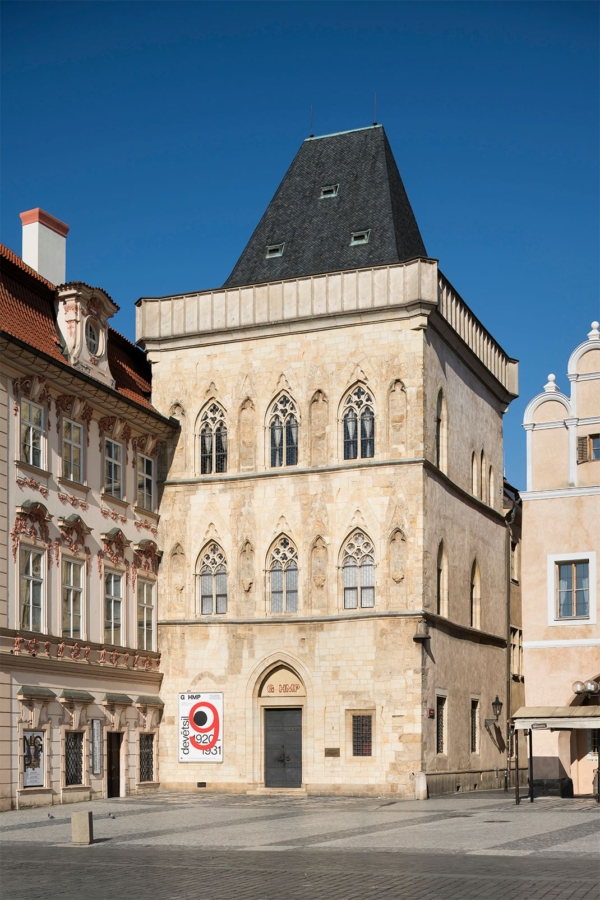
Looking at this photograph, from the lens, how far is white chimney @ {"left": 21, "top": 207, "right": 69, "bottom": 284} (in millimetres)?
36969

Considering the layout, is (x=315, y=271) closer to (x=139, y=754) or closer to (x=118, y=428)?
(x=118, y=428)

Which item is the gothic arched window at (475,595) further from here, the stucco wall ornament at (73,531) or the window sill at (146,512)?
the stucco wall ornament at (73,531)

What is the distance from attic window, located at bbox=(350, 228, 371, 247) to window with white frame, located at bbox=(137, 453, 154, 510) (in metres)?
8.92

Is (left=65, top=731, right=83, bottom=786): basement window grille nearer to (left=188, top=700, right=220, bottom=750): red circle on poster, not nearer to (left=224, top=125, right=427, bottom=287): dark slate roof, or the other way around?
(left=188, top=700, right=220, bottom=750): red circle on poster

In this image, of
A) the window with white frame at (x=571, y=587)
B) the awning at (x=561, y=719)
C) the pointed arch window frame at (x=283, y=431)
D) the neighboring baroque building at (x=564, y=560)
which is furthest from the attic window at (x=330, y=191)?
the awning at (x=561, y=719)

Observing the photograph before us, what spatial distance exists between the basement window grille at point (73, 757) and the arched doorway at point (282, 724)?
19.0 feet

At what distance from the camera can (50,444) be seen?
100 ft

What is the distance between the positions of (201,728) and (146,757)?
5.44ft

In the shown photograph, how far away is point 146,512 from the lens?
35.9m

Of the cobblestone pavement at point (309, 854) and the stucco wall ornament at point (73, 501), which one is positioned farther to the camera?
the stucco wall ornament at point (73, 501)

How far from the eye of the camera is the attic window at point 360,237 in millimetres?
38594

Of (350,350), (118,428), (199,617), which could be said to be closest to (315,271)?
(350,350)

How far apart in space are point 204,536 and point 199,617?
2.24m

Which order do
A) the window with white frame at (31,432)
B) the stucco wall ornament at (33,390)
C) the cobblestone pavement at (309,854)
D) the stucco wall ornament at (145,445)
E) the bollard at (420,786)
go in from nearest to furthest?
the cobblestone pavement at (309,854) < the stucco wall ornament at (33,390) < the window with white frame at (31,432) < the bollard at (420,786) < the stucco wall ornament at (145,445)
